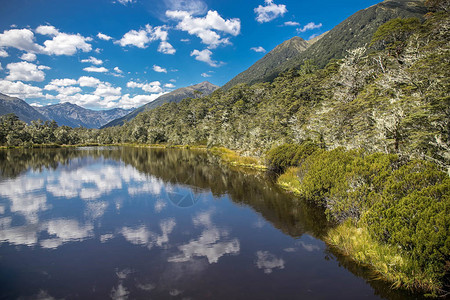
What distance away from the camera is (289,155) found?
39.3 meters

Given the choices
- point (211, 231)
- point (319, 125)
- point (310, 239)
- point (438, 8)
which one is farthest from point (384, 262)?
point (438, 8)

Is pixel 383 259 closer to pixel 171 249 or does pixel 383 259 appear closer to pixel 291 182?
pixel 171 249

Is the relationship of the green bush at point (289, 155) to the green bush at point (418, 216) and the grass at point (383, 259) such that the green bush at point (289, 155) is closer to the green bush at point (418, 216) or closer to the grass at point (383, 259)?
the grass at point (383, 259)

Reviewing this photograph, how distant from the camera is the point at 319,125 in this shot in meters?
42.7

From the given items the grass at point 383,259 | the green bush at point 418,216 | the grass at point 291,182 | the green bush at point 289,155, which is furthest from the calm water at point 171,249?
the green bush at point 289,155

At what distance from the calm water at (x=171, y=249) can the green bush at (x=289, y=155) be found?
9.11 m

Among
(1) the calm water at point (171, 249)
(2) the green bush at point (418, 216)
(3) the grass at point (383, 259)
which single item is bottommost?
(1) the calm water at point (171, 249)

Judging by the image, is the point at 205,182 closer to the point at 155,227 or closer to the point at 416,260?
the point at 155,227

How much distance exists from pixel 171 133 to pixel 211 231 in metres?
136

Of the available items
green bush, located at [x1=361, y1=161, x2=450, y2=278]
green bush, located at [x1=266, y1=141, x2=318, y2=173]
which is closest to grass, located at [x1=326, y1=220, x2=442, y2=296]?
green bush, located at [x1=361, y1=161, x2=450, y2=278]

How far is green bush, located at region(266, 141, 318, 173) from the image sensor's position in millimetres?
36531

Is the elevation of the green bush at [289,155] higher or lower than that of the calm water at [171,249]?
higher

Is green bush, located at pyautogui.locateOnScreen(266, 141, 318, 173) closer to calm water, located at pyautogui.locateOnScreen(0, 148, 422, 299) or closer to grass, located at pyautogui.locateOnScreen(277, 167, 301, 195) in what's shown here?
grass, located at pyautogui.locateOnScreen(277, 167, 301, 195)

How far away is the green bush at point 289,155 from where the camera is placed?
36.5 metres
